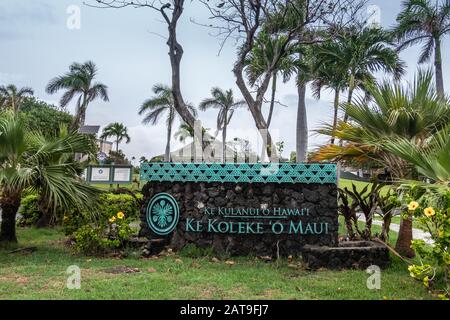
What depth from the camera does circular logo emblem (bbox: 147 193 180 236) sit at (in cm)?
697

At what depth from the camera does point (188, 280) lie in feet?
16.8

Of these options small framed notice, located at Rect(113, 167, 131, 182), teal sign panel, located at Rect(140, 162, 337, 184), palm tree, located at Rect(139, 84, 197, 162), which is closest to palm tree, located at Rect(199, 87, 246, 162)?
palm tree, located at Rect(139, 84, 197, 162)

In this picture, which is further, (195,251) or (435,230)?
(195,251)

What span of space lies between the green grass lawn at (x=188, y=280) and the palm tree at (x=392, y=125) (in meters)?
1.59

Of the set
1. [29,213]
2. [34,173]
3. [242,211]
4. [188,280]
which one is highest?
[34,173]

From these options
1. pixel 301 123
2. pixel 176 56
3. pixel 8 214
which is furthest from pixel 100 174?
pixel 301 123

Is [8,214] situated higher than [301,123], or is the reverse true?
[301,123]

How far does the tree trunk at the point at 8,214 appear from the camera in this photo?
6.86m

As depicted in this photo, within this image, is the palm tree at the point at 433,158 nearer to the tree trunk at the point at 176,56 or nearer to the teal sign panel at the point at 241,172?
the teal sign panel at the point at 241,172

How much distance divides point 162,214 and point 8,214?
2.61 meters

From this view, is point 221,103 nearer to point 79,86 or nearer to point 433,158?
point 79,86

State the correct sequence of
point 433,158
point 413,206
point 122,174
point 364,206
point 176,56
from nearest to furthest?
1. point 413,206
2. point 433,158
3. point 364,206
4. point 176,56
5. point 122,174

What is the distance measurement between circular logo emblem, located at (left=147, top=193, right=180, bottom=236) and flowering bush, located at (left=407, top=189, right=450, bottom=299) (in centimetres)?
387
